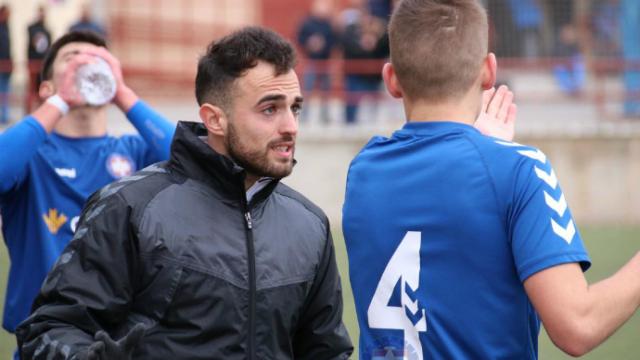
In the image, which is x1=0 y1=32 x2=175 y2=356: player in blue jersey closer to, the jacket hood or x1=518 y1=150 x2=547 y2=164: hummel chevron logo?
the jacket hood

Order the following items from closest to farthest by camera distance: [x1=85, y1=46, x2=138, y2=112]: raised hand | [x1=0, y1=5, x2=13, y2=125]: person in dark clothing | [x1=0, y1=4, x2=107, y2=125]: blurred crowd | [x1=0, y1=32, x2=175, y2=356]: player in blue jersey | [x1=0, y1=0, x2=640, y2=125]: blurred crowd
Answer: [x1=0, y1=32, x2=175, y2=356]: player in blue jersey, [x1=85, y1=46, x2=138, y2=112]: raised hand, [x1=0, y1=4, x2=107, y2=125]: blurred crowd, [x1=0, y1=5, x2=13, y2=125]: person in dark clothing, [x1=0, y1=0, x2=640, y2=125]: blurred crowd

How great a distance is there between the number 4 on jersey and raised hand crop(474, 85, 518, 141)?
0.43m

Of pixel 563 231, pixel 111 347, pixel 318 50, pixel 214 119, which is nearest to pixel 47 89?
pixel 214 119

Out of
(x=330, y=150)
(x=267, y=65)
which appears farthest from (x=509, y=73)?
(x=267, y=65)

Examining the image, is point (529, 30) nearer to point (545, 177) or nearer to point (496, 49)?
point (496, 49)

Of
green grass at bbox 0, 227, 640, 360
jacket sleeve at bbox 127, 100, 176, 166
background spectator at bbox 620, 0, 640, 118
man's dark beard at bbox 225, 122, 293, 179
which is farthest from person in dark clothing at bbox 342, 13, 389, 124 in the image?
man's dark beard at bbox 225, 122, 293, 179

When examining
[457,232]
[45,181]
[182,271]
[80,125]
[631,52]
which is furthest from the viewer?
[631,52]

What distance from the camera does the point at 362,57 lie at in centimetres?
1777

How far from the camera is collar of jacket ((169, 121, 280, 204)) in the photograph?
3.88 metres

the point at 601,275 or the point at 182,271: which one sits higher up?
the point at 182,271

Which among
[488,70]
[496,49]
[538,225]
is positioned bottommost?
[496,49]

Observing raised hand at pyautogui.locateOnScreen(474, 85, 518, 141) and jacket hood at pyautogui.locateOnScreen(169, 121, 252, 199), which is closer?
raised hand at pyautogui.locateOnScreen(474, 85, 518, 141)

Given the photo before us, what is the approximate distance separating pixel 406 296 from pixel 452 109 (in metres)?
0.52

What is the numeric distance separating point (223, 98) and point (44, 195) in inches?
71.7
